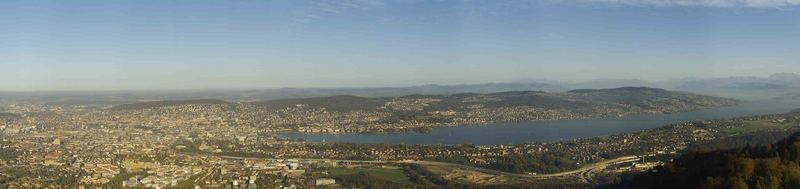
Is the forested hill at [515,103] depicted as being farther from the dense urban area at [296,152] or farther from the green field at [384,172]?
the green field at [384,172]

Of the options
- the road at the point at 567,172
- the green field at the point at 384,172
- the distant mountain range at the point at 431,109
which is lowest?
the green field at the point at 384,172

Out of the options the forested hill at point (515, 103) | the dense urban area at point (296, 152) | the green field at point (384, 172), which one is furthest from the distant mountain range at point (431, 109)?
the green field at point (384, 172)

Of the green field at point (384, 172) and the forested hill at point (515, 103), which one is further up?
the forested hill at point (515, 103)

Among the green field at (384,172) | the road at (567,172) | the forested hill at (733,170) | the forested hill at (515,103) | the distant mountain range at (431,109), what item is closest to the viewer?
the forested hill at (733,170)

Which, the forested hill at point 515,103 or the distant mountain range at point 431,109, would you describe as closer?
the distant mountain range at point 431,109

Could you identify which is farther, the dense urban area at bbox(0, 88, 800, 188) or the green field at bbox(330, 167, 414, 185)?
the green field at bbox(330, 167, 414, 185)

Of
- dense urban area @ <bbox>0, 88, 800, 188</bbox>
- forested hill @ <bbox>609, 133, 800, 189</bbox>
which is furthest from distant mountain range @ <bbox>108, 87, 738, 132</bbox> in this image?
forested hill @ <bbox>609, 133, 800, 189</bbox>

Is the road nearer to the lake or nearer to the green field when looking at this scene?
the green field

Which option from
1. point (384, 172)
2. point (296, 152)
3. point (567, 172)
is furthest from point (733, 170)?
point (296, 152)
